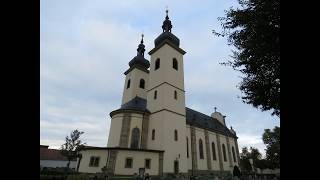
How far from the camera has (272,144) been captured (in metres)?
52.8

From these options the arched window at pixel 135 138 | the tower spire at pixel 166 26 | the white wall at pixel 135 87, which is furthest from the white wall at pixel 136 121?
the tower spire at pixel 166 26

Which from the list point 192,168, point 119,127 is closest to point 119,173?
point 119,127

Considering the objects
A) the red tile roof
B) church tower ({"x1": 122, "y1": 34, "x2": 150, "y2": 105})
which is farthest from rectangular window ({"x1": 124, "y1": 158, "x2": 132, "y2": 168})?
the red tile roof

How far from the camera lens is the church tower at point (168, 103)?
29.8m

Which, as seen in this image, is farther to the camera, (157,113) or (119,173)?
(157,113)

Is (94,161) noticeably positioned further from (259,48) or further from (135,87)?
(259,48)

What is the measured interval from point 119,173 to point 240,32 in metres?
21.1

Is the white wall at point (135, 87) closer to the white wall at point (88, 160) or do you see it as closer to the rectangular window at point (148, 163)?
the white wall at point (88, 160)

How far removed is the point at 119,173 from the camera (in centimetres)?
2577

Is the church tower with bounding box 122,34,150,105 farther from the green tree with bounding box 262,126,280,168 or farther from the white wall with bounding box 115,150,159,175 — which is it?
the green tree with bounding box 262,126,280,168

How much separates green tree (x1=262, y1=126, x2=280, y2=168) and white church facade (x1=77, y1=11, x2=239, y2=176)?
12556 millimetres

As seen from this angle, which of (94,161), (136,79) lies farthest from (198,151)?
(94,161)
